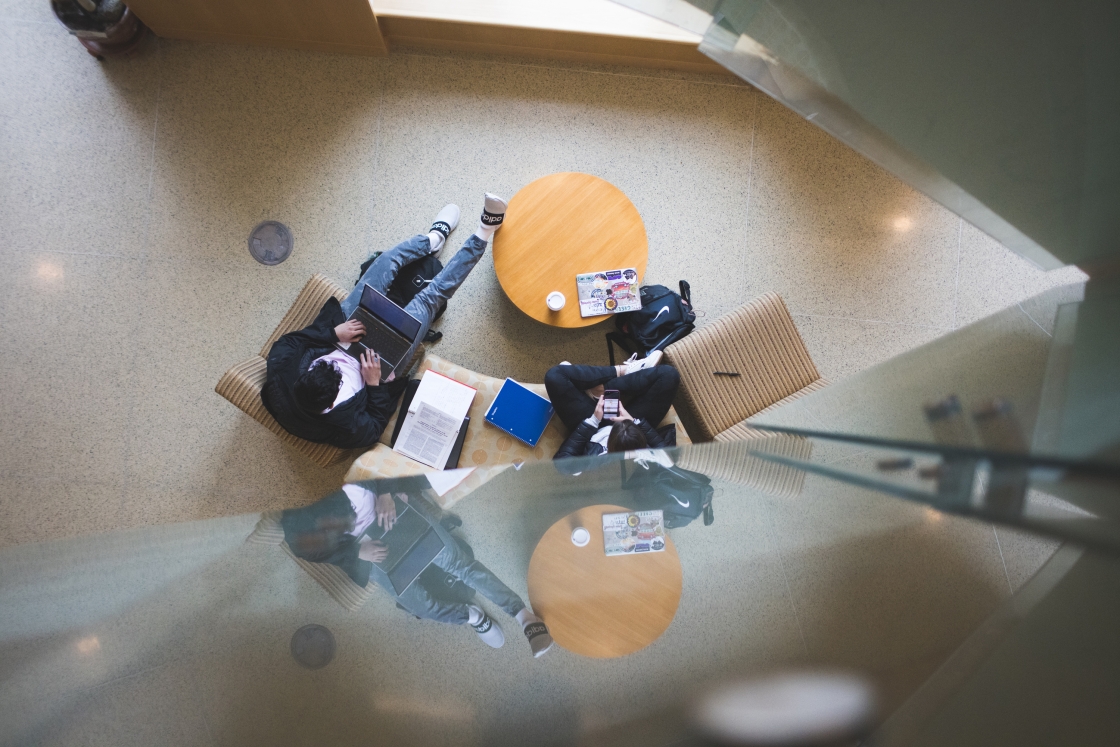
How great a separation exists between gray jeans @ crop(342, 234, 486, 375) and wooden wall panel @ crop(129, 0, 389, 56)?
47.6 inches

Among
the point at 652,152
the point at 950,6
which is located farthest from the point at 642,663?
the point at 652,152

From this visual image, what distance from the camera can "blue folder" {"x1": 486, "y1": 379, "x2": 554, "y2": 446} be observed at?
312cm

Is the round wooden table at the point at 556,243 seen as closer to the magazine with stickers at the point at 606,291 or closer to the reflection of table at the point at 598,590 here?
the magazine with stickers at the point at 606,291

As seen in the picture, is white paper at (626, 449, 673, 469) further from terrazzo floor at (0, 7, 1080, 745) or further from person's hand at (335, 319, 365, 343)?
person's hand at (335, 319, 365, 343)

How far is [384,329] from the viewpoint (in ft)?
10.5

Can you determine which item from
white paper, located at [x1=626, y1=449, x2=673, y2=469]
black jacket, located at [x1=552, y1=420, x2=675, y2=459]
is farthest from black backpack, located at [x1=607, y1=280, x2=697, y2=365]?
white paper, located at [x1=626, y1=449, x2=673, y2=469]

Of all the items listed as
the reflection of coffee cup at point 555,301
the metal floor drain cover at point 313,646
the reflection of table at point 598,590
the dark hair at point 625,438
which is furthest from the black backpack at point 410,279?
the metal floor drain cover at point 313,646

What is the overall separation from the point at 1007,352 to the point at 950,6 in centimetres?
107

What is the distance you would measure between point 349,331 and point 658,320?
63.1 inches

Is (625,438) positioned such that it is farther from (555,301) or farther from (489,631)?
(489,631)

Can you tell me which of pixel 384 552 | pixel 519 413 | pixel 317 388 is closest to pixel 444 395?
pixel 519 413

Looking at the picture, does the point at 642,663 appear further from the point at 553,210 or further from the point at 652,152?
the point at 652,152

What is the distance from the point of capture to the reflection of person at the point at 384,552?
199cm

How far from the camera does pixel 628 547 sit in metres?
2.24
